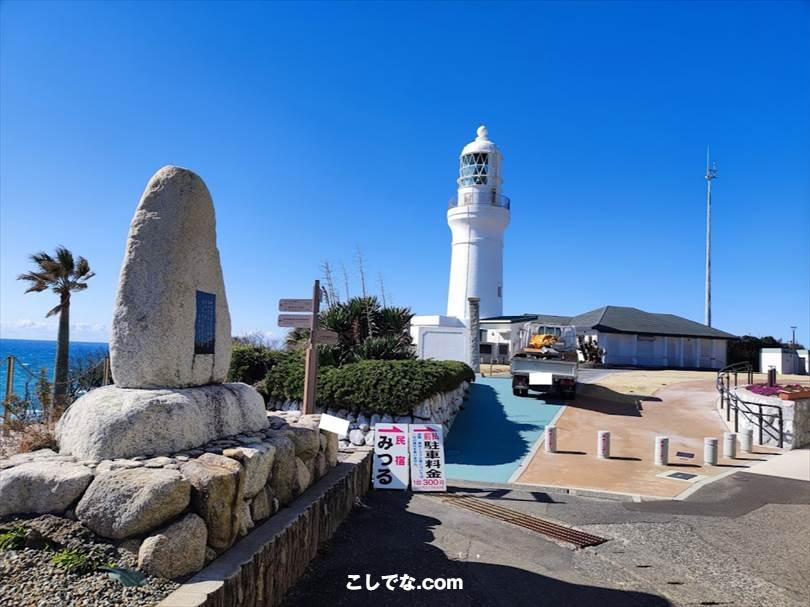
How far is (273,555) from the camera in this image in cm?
430

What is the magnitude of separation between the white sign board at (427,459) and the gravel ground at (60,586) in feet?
19.3

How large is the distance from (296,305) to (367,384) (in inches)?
116

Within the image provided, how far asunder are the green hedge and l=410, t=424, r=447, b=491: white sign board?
234 cm

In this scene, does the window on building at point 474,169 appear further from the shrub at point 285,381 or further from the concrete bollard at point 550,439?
the concrete bollard at point 550,439

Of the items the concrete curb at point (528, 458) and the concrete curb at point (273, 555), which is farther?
the concrete curb at point (528, 458)

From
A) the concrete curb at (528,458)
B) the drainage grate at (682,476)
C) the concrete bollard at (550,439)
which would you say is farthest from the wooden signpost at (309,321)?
the drainage grate at (682,476)

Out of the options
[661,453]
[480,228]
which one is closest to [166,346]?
[661,453]

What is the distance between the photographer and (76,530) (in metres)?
3.54

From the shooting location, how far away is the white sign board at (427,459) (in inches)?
350

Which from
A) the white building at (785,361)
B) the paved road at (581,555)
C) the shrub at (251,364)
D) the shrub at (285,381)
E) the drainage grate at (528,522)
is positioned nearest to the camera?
the paved road at (581,555)

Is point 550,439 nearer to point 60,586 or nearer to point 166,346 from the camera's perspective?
point 166,346

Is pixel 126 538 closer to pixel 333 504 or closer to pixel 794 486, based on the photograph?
pixel 333 504

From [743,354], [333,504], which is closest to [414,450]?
[333,504]

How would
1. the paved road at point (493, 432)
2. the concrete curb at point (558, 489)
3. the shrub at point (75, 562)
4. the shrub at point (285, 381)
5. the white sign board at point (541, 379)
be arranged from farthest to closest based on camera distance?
the white sign board at point (541, 379), the shrub at point (285, 381), the paved road at point (493, 432), the concrete curb at point (558, 489), the shrub at point (75, 562)
